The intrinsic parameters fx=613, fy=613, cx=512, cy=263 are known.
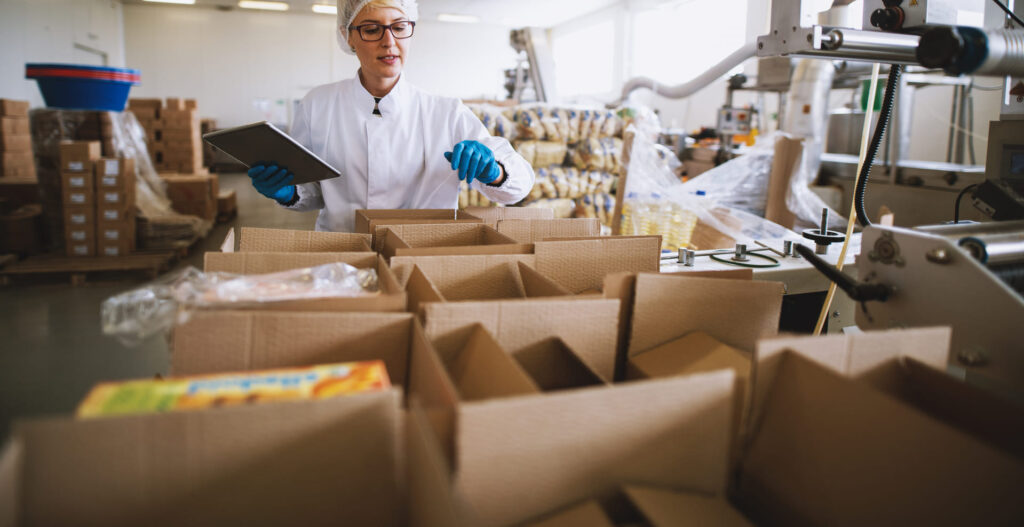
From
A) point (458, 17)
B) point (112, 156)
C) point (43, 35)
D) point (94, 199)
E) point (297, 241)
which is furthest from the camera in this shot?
point (458, 17)

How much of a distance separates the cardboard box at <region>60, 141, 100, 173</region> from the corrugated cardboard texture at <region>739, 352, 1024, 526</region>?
4862 millimetres

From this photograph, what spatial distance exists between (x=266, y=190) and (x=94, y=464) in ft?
4.24

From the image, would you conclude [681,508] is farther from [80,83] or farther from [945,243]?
[80,83]

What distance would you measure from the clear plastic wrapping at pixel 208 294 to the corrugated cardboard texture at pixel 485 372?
0.58ft

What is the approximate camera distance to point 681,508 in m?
0.63

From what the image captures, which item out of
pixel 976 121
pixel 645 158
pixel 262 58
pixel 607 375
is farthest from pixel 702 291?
pixel 262 58

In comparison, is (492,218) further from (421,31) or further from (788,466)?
(421,31)

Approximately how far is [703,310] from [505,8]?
11550 mm

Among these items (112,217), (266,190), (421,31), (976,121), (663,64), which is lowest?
(112,217)

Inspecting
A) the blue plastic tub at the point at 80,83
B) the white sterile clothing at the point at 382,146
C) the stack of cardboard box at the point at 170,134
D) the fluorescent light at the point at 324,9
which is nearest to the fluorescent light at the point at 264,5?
the fluorescent light at the point at 324,9

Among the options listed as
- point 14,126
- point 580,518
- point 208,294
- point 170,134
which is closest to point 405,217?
point 208,294

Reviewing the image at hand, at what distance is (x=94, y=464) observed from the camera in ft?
1.68

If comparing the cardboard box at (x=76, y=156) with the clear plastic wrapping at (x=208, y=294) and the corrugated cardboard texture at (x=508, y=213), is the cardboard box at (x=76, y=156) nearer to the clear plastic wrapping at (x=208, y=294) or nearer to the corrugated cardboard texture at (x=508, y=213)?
the corrugated cardboard texture at (x=508, y=213)

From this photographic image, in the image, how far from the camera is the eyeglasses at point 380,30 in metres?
1.79
